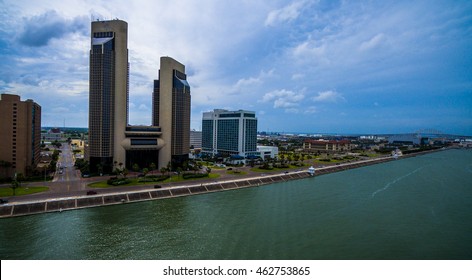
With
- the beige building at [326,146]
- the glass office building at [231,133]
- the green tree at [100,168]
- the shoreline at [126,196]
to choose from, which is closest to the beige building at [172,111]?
the green tree at [100,168]

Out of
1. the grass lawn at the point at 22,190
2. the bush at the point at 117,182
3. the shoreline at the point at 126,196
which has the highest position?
the bush at the point at 117,182

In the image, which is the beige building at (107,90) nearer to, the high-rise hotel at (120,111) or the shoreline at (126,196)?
the high-rise hotel at (120,111)

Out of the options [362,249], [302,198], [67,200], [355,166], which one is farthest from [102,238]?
[355,166]

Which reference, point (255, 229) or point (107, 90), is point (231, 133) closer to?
point (107, 90)

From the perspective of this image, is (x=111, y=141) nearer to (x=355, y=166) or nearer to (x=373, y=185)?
(x=373, y=185)

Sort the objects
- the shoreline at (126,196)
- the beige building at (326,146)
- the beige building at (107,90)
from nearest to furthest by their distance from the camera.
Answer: the shoreline at (126,196), the beige building at (107,90), the beige building at (326,146)

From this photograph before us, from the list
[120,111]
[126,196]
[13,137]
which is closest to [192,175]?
[126,196]
